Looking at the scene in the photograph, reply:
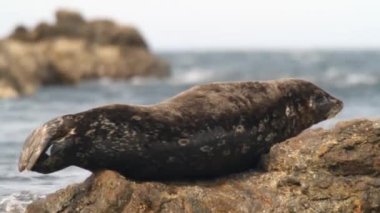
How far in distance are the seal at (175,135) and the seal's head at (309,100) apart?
121mm

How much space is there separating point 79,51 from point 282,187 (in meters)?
45.3

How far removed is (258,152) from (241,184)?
0.61 metres

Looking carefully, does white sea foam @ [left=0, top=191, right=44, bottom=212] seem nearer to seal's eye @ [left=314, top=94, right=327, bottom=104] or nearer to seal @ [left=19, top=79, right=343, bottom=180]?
seal @ [left=19, top=79, right=343, bottom=180]

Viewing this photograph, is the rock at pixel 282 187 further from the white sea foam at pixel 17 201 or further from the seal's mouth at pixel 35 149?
the white sea foam at pixel 17 201

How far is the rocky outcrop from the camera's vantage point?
45.1 meters

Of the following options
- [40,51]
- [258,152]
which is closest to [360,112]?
[258,152]

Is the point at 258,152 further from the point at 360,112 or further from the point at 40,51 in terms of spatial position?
the point at 40,51

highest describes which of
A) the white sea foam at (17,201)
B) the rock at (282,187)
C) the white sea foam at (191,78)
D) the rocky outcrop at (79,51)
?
the rock at (282,187)

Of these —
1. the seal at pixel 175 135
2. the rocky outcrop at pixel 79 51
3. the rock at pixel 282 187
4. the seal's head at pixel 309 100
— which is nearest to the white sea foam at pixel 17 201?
the rock at pixel 282 187

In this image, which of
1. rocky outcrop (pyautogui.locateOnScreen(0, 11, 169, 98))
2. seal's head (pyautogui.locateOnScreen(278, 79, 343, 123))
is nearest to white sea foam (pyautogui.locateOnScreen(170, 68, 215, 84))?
rocky outcrop (pyautogui.locateOnScreen(0, 11, 169, 98))

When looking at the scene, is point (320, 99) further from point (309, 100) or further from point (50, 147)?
point (50, 147)

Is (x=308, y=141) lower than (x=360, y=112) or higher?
higher

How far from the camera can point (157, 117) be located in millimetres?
6793

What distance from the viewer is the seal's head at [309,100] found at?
7.88 metres
